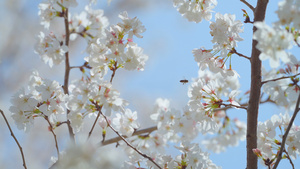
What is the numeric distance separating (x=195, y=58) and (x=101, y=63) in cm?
43

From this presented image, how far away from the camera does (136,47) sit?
5.05 feet

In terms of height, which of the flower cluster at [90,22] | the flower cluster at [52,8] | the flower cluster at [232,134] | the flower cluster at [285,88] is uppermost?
the flower cluster at [52,8]

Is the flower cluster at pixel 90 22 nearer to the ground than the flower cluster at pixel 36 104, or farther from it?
farther from it

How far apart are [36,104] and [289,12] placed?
1.05 meters

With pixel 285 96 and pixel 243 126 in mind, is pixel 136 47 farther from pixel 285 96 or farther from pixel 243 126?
pixel 243 126

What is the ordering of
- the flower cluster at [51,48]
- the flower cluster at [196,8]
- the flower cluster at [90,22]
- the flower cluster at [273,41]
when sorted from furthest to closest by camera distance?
the flower cluster at [90,22], the flower cluster at [51,48], the flower cluster at [196,8], the flower cluster at [273,41]

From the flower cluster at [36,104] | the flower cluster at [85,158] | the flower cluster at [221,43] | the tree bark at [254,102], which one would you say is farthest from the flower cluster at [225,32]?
the flower cluster at [85,158]

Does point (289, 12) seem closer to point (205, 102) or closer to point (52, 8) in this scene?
point (205, 102)

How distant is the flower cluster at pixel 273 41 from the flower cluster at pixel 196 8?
699mm

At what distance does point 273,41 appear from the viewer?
0.92m

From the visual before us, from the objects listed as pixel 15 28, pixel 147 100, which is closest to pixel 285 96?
pixel 147 100

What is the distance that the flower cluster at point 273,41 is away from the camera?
36.0 inches

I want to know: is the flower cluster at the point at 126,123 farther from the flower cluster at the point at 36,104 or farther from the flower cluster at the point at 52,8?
the flower cluster at the point at 52,8

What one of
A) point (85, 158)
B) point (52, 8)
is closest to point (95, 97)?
point (85, 158)
